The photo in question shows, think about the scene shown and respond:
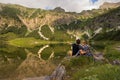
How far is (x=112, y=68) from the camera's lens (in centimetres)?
1764

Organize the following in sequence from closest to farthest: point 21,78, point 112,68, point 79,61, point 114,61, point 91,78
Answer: point 91,78, point 112,68, point 79,61, point 114,61, point 21,78

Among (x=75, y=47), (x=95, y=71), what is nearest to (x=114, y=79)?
(x=95, y=71)

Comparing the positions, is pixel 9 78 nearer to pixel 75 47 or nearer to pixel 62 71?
pixel 75 47

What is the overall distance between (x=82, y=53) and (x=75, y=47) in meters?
4.16

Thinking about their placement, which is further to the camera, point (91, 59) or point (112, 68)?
point (91, 59)

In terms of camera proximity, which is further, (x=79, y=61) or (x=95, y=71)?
(x=79, y=61)

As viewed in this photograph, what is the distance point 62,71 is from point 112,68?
13811 millimetres

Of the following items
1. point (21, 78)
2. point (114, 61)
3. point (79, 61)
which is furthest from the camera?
point (21, 78)

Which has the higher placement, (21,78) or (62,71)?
(62,71)

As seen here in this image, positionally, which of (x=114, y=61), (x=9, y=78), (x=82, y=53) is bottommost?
(x=9, y=78)

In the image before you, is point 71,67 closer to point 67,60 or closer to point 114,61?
point 67,60

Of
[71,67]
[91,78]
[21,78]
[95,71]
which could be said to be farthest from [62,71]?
[21,78]

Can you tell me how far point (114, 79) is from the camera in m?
15.9

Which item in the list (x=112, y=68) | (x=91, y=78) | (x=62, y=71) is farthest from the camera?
(x=62, y=71)
